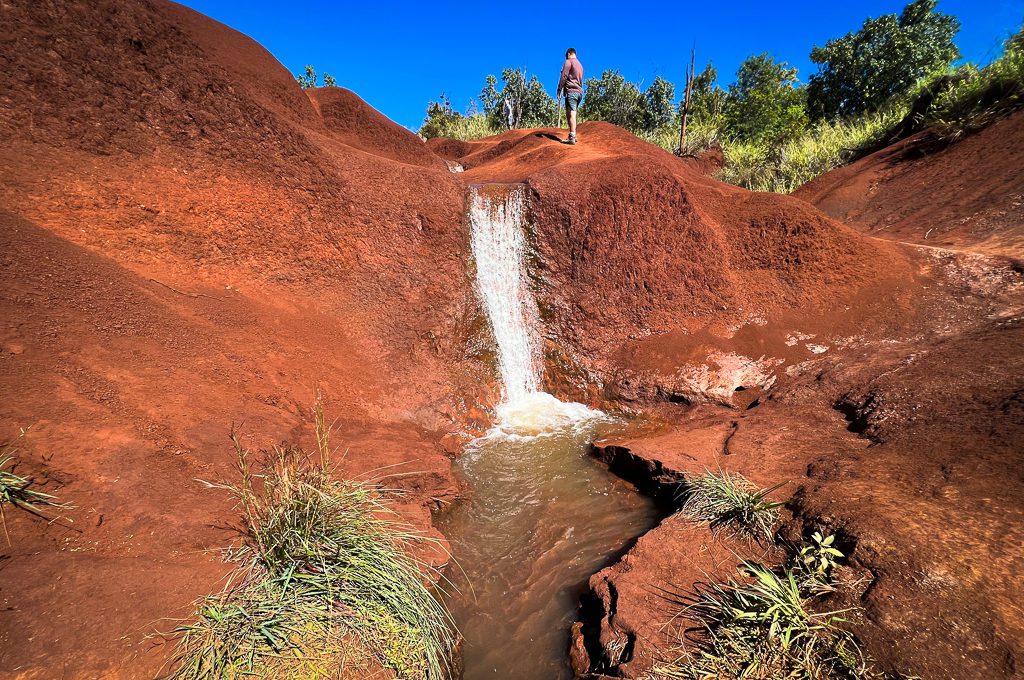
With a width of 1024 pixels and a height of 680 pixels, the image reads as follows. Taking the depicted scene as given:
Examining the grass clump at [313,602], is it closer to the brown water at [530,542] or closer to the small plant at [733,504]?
the brown water at [530,542]

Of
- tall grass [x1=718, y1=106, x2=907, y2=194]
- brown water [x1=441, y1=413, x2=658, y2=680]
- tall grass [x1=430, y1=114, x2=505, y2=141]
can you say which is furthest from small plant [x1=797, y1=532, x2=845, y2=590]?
tall grass [x1=430, y1=114, x2=505, y2=141]

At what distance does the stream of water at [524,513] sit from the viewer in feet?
9.62

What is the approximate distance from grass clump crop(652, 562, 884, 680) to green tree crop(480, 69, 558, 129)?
3146 cm

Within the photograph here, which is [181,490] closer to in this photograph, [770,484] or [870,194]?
[770,484]

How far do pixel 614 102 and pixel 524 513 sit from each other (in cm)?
3069

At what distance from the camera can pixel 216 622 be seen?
192 centimetres

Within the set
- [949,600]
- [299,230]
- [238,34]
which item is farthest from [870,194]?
[238,34]

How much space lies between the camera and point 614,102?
28.4 meters

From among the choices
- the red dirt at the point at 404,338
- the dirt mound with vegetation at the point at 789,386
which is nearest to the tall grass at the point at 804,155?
the red dirt at the point at 404,338

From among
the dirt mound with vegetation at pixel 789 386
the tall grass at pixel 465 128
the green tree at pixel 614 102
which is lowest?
the dirt mound with vegetation at pixel 789 386

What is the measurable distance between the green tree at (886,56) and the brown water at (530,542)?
2636cm

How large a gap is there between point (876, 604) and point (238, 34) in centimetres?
1097

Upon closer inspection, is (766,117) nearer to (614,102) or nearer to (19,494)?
(614,102)

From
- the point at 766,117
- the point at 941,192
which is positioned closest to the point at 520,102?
the point at 766,117
